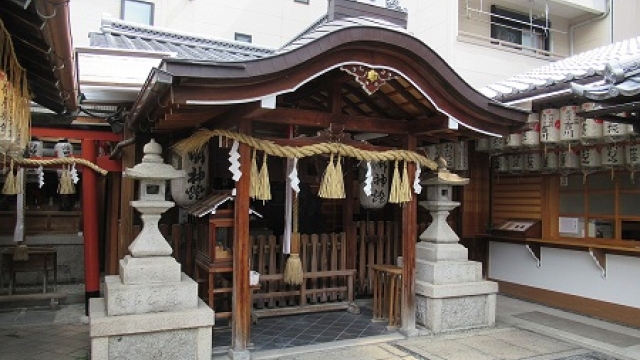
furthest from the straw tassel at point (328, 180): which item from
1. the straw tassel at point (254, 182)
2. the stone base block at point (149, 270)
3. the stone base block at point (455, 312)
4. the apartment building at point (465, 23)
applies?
the apartment building at point (465, 23)

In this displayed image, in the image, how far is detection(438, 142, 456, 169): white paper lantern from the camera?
10.8 meters

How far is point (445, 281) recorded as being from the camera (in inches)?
319

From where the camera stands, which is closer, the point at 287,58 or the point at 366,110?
the point at 287,58

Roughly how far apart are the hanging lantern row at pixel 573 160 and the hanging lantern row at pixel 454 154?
1117mm

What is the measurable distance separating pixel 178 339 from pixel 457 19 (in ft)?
43.9

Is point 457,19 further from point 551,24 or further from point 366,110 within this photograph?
point 366,110

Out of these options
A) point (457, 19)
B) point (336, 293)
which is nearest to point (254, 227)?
point (336, 293)

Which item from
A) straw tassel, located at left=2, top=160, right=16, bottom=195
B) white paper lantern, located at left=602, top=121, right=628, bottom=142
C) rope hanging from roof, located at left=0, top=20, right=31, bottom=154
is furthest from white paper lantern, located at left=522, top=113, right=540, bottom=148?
straw tassel, located at left=2, top=160, right=16, bottom=195

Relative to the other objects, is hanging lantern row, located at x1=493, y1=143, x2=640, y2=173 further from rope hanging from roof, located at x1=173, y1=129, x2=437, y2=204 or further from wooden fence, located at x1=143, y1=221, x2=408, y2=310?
rope hanging from roof, located at x1=173, y1=129, x2=437, y2=204

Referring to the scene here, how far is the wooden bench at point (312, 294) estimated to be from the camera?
8634 mm

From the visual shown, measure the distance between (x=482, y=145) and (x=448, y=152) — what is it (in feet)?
2.54

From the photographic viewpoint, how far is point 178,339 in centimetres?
588

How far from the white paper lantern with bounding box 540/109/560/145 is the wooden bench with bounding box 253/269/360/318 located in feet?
14.7

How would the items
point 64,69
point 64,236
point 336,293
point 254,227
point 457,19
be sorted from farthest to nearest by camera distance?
1. point 457,19
2. point 64,236
3. point 254,227
4. point 336,293
5. point 64,69
